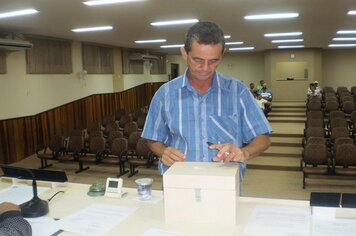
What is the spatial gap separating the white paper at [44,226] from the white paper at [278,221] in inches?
33.3

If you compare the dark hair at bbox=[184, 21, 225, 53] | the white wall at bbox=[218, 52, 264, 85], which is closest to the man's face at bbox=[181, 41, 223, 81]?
the dark hair at bbox=[184, 21, 225, 53]

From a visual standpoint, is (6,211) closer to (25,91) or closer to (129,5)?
(129,5)

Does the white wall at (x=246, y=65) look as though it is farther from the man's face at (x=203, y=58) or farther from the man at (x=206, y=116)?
the man's face at (x=203, y=58)

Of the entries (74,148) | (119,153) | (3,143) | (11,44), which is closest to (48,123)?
(3,143)

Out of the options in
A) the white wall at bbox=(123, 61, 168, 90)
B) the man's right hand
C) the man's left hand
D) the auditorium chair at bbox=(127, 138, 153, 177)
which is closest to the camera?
the man's left hand

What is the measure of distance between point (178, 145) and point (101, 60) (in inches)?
434

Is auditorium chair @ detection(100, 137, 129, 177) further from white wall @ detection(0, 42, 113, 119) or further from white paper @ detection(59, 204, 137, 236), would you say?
white paper @ detection(59, 204, 137, 236)

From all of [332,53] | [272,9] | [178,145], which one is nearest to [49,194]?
[178,145]

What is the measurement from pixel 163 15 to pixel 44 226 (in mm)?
5963

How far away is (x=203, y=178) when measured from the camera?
4.76 feet

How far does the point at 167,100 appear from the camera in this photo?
187 centimetres

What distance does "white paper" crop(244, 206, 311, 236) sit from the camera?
4.81ft

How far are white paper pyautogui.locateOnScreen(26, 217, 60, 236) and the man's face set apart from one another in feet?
3.16

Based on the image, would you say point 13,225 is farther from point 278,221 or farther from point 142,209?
point 278,221
